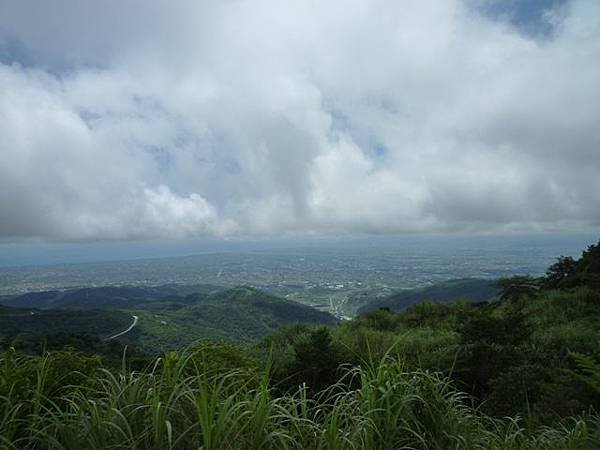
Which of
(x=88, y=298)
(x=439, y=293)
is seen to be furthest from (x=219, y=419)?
(x=88, y=298)

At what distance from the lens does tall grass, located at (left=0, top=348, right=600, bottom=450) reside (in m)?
2.27

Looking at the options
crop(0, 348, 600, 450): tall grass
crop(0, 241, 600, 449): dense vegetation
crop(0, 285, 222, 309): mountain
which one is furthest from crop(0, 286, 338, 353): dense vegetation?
crop(0, 348, 600, 450): tall grass

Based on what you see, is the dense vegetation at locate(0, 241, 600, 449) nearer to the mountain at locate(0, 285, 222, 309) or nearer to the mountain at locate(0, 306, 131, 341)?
the mountain at locate(0, 306, 131, 341)

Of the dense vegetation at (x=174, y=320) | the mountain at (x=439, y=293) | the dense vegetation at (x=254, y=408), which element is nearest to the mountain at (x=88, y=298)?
the dense vegetation at (x=174, y=320)

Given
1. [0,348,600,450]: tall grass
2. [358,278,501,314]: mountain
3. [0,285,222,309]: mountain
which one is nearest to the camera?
[0,348,600,450]: tall grass

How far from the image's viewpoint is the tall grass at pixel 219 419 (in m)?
2.27

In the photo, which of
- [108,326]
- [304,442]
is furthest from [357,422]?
[108,326]

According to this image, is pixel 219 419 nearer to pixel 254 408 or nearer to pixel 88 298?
pixel 254 408

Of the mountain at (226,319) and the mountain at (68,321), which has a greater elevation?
the mountain at (68,321)

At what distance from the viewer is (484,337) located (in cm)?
805

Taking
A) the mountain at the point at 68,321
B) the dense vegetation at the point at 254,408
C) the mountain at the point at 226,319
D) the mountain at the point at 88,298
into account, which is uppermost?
the dense vegetation at the point at 254,408

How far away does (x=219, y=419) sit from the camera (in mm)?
2195

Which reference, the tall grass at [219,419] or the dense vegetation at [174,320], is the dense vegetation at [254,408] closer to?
the tall grass at [219,419]

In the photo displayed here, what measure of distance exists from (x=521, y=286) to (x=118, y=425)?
17543mm
